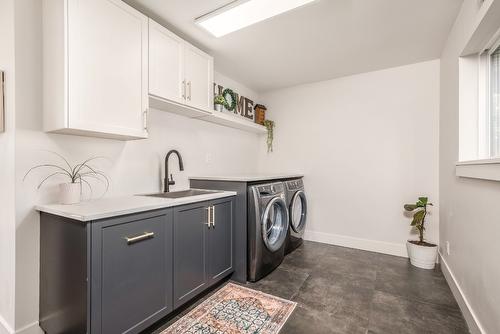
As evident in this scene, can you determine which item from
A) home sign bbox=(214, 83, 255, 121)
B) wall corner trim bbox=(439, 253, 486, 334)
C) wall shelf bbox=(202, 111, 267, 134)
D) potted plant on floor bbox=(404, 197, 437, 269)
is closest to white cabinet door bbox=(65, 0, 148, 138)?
wall shelf bbox=(202, 111, 267, 134)

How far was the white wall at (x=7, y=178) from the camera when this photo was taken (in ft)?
4.70

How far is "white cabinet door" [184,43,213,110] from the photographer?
2.16 metres

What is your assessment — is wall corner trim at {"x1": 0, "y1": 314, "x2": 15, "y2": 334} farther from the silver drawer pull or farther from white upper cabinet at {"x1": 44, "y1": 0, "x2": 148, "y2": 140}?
white upper cabinet at {"x1": 44, "y1": 0, "x2": 148, "y2": 140}

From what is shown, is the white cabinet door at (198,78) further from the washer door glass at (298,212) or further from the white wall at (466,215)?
the white wall at (466,215)

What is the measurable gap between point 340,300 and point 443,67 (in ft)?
8.44

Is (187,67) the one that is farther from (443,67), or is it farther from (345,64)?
(443,67)

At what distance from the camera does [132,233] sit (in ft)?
4.58

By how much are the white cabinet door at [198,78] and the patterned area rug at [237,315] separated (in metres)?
1.70

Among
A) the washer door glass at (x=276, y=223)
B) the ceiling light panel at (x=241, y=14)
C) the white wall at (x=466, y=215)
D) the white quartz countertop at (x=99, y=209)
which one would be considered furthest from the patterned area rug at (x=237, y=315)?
the ceiling light panel at (x=241, y=14)

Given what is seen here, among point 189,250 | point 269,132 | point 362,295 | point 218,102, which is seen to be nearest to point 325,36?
point 218,102

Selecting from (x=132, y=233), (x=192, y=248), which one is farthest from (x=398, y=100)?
(x=132, y=233)

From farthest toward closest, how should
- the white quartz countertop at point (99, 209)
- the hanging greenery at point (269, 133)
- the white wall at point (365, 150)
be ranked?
the hanging greenery at point (269, 133)
the white wall at point (365, 150)
the white quartz countertop at point (99, 209)

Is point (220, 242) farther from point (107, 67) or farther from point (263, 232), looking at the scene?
point (107, 67)

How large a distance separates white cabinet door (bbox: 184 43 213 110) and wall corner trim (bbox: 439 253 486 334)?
2566 millimetres
